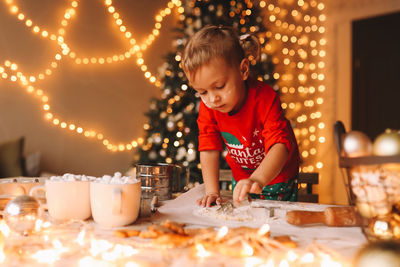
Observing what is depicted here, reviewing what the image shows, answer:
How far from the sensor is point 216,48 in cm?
101

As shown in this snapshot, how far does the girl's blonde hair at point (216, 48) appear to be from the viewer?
39.4 inches

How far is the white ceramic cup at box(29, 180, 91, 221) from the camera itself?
732mm

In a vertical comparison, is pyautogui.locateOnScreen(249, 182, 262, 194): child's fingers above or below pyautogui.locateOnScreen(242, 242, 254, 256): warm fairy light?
above

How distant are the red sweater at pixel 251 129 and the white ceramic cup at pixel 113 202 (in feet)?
1.66

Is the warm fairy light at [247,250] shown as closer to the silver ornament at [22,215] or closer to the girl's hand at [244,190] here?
the girl's hand at [244,190]

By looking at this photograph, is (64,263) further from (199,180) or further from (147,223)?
(199,180)

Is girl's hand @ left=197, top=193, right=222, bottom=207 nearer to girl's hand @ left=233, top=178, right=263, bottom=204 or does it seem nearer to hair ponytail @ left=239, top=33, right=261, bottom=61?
girl's hand @ left=233, top=178, right=263, bottom=204

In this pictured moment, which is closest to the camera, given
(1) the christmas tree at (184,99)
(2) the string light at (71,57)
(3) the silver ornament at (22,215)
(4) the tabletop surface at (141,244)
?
(4) the tabletop surface at (141,244)

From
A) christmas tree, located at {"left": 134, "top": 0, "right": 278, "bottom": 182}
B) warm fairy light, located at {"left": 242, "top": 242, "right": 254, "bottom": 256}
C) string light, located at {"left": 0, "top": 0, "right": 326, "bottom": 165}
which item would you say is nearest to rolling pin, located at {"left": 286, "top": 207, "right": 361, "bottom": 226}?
warm fairy light, located at {"left": 242, "top": 242, "right": 254, "bottom": 256}

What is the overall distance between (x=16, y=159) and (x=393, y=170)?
2.35 metres

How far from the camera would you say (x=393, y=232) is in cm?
62

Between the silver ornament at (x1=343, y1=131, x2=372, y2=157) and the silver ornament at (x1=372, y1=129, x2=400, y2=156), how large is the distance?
0.01m

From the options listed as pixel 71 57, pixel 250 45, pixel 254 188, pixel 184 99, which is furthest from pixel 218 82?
pixel 71 57

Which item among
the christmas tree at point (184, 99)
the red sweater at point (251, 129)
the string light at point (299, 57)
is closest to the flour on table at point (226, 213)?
the red sweater at point (251, 129)
